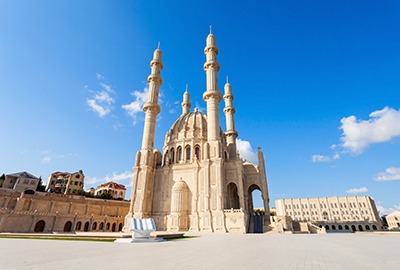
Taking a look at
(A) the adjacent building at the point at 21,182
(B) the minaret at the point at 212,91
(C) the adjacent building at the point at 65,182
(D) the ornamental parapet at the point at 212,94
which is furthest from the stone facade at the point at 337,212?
(A) the adjacent building at the point at 21,182

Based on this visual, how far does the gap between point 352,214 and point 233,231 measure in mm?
59404

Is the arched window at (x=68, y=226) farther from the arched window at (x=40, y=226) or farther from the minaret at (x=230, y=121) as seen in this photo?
the minaret at (x=230, y=121)

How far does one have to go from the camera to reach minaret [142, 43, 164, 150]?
35.8m

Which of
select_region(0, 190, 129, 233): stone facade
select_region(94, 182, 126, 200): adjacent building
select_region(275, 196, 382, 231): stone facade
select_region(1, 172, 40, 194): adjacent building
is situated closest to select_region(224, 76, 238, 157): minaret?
select_region(0, 190, 129, 233): stone facade

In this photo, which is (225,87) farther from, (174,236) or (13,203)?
(13,203)

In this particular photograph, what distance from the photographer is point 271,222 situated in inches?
1057

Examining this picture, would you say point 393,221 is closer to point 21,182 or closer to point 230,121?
point 230,121

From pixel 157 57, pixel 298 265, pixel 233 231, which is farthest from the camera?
pixel 157 57

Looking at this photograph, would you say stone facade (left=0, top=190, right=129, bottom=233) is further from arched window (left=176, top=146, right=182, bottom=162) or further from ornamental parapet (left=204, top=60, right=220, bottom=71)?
ornamental parapet (left=204, top=60, right=220, bottom=71)

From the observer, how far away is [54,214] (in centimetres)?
3014

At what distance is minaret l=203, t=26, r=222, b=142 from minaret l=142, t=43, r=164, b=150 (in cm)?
952

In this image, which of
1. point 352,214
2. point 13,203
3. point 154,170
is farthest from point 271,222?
point 352,214

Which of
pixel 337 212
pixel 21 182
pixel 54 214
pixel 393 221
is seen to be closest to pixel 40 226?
pixel 54 214

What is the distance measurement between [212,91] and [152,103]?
11377 millimetres
